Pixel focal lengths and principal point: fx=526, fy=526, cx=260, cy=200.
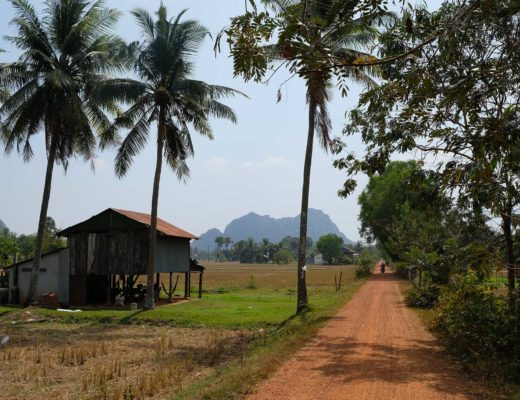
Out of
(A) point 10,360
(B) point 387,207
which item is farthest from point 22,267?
(B) point 387,207

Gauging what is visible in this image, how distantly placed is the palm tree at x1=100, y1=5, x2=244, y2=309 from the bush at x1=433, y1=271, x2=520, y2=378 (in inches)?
540

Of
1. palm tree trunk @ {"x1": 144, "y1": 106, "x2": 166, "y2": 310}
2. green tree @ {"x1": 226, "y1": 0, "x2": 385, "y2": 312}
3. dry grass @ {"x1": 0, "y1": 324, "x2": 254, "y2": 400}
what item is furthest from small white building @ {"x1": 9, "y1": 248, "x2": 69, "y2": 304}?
green tree @ {"x1": 226, "y1": 0, "x2": 385, "y2": 312}

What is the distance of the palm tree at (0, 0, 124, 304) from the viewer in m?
23.2

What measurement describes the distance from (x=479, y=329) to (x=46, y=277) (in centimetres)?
2321

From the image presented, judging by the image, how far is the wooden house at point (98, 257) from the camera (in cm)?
2633

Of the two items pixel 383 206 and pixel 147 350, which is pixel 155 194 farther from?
pixel 383 206

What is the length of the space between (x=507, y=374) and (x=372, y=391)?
2.49 m

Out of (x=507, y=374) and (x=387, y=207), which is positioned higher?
(x=387, y=207)

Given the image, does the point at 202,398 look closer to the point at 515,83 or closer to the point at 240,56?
the point at 240,56

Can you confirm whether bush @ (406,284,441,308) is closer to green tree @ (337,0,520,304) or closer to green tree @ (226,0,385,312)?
green tree @ (337,0,520,304)

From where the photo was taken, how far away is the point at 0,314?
2233 centimetres

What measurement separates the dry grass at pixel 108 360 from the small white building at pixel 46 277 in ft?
28.2

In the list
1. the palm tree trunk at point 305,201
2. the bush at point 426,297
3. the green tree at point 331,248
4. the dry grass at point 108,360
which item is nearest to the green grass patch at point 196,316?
the palm tree trunk at point 305,201

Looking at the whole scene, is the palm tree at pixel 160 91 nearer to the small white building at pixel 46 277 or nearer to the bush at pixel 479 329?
the small white building at pixel 46 277
